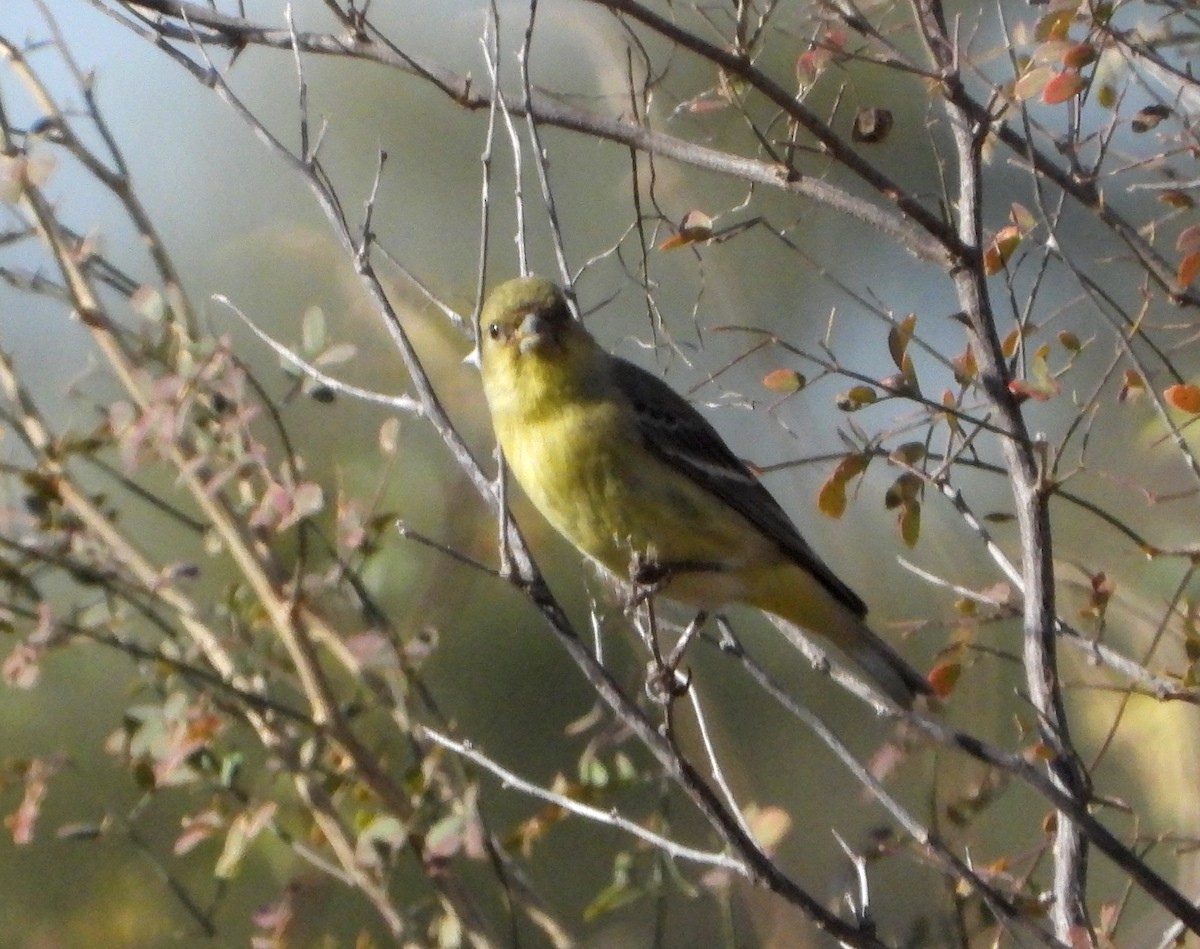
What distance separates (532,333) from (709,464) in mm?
534

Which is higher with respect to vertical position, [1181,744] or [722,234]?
[722,234]

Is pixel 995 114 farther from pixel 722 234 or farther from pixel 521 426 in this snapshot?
pixel 521 426

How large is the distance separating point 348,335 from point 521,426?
99 cm

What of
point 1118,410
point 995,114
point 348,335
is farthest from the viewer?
point 1118,410

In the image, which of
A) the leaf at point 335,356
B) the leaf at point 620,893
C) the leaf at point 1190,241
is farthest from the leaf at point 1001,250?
the leaf at point 620,893

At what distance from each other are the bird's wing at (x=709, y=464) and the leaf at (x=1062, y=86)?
1.38m

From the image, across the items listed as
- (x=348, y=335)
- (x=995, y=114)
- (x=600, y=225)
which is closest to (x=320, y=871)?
(x=348, y=335)

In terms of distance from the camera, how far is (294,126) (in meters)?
5.31

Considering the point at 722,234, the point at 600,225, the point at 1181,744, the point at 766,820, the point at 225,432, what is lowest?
the point at 766,820

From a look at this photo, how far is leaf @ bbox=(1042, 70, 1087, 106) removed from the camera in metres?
2.30

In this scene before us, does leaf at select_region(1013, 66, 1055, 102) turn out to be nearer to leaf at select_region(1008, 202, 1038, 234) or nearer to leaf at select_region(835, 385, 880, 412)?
leaf at select_region(1008, 202, 1038, 234)

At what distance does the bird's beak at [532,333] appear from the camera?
3.47 meters

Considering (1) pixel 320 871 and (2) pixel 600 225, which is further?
(2) pixel 600 225

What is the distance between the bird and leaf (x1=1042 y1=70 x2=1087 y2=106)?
1256mm
